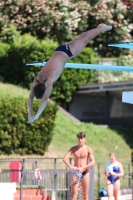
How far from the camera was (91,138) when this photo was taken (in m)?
29.7

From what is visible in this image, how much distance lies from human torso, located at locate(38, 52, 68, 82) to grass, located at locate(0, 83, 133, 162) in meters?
17.5

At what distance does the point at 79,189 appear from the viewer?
15.6 m

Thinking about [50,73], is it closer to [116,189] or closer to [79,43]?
[79,43]

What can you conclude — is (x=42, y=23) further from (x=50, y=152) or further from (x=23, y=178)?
(x=23, y=178)

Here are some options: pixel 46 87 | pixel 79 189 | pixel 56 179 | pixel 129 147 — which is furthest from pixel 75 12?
pixel 46 87

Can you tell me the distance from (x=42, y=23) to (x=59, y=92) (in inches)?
195

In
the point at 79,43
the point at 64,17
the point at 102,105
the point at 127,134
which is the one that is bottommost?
the point at 79,43

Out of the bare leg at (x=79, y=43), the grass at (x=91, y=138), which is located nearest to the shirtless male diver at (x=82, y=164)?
the bare leg at (x=79, y=43)

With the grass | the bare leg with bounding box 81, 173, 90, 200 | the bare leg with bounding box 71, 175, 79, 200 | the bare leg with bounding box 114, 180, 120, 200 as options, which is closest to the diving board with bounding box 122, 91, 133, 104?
the bare leg with bounding box 81, 173, 90, 200

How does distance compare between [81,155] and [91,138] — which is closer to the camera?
[81,155]

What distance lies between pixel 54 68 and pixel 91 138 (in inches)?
787

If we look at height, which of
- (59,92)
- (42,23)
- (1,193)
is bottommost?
(1,193)

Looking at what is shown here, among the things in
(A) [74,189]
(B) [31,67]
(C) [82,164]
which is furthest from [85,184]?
(B) [31,67]

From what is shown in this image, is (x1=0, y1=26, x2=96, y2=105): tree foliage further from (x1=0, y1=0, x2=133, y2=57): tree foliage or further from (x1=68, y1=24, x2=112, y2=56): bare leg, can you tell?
(x1=68, y1=24, x2=112, y2=56): bare leg
